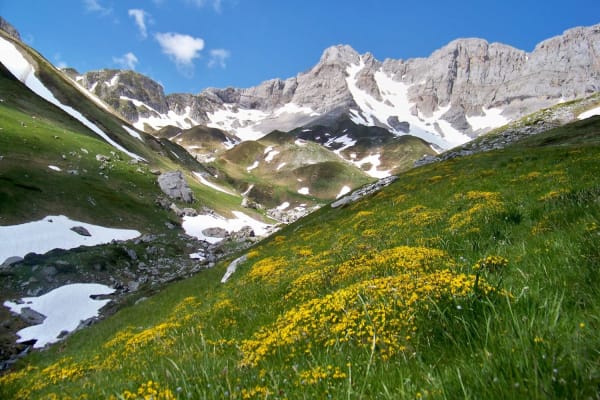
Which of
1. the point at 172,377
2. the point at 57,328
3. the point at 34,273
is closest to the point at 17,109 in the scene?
the point at 34,273

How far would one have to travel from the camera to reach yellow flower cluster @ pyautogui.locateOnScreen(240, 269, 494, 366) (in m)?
4.50

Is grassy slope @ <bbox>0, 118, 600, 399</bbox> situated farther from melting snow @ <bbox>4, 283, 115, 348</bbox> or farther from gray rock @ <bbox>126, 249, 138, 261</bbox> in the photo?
gray rock @ <bbox>126, 249, 138, 261</bbox>

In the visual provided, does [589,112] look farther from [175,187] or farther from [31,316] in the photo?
[175,187]

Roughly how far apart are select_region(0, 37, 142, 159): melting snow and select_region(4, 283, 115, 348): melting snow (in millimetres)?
80250

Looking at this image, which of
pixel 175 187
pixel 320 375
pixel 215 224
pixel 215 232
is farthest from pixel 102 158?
pixel 320 375

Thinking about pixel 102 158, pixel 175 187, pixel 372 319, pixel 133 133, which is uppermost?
pixel 133 133

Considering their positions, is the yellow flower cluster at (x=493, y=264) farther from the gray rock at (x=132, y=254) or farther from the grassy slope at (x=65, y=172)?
the grassy slope at (x=65, y=172)

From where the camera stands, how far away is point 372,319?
5.09 m

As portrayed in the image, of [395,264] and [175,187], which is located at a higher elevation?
[175,187]

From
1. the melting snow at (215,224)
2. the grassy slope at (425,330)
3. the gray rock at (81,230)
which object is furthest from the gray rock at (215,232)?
the grassy slope at (425,330)

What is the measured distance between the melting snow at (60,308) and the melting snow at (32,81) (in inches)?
3159

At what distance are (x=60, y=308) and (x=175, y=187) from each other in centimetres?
6480

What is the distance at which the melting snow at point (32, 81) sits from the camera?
4759 inches

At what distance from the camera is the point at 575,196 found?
33.6ft
